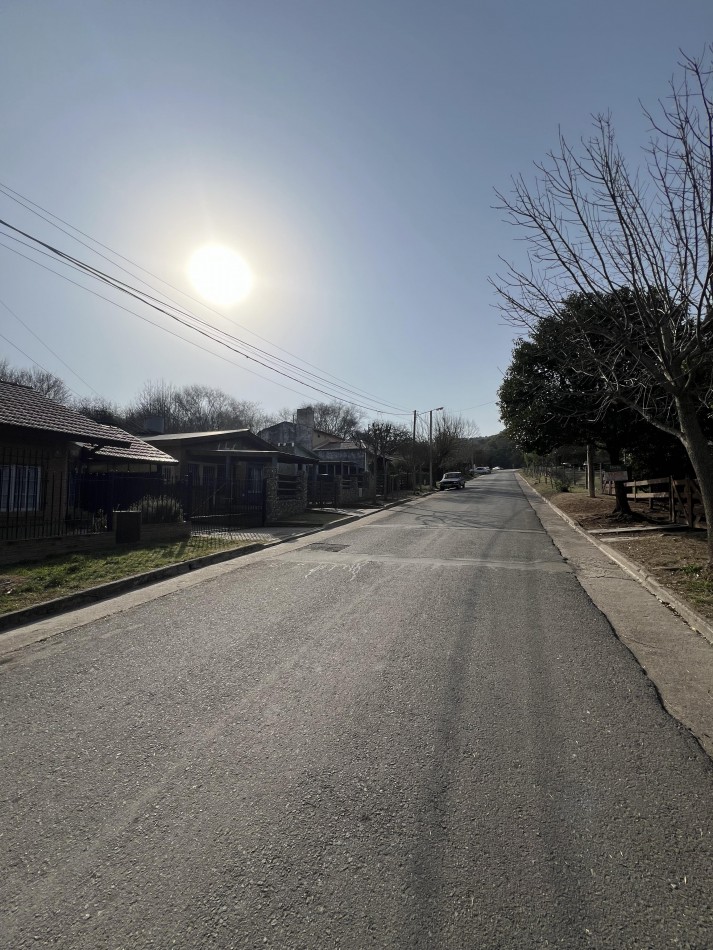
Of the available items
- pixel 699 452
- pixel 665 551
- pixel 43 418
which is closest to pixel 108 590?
pixel 43 418

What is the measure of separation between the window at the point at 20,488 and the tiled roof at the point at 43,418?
1.19m

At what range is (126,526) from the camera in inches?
479

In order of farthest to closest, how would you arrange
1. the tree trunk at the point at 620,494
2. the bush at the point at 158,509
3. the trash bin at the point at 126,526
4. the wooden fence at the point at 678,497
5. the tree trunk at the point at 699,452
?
the tree trunk at the point at 620,494 → the wooden fence at the point at 678,497 → the bush at the point at 158,509 → the trash bin at the point at 126,526 → the tree trunk at the point at 699,452

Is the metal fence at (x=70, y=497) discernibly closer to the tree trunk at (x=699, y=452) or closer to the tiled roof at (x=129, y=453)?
the tiled roof at (x=129, y=453)

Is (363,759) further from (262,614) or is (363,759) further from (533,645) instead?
(262,614)

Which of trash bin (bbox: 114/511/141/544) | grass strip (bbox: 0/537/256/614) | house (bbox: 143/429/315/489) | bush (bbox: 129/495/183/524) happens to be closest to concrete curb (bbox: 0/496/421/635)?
grass strip (bbox: 0/537/256/614)

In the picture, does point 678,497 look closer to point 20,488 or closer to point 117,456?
point 117,456

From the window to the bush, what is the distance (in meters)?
2.43

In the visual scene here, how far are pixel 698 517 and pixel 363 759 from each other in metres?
15.0

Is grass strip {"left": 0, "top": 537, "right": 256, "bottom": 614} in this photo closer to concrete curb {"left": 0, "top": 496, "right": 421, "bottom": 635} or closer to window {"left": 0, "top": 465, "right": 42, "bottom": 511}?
concrete curb {"left": 0, "top": 496, "right": 421, "bottom": 635}

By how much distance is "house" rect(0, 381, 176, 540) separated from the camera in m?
12.2

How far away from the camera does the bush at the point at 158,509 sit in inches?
553

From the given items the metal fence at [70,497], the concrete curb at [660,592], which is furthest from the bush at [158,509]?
the concrete curb at [660,592]

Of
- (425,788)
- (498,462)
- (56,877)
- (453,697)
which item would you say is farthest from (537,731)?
(498,462)
